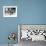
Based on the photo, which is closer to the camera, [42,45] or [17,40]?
[42,45]

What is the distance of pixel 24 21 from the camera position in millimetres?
3330

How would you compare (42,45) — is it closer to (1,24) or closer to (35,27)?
(35,27)

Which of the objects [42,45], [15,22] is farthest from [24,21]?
[42,45]

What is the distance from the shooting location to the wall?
3305 millimetres

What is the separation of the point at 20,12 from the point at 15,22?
0.29m

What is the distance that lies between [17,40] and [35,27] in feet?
1.89

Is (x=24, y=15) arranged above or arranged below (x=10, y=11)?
below

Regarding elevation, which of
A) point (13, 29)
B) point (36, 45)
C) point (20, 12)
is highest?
point (20, 12)

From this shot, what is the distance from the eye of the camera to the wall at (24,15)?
10.8ft

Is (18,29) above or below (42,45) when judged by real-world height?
above

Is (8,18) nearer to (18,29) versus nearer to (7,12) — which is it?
(7,12)

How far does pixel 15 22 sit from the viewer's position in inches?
131

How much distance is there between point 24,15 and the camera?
3.32 m

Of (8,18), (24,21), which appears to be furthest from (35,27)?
(8,18)
